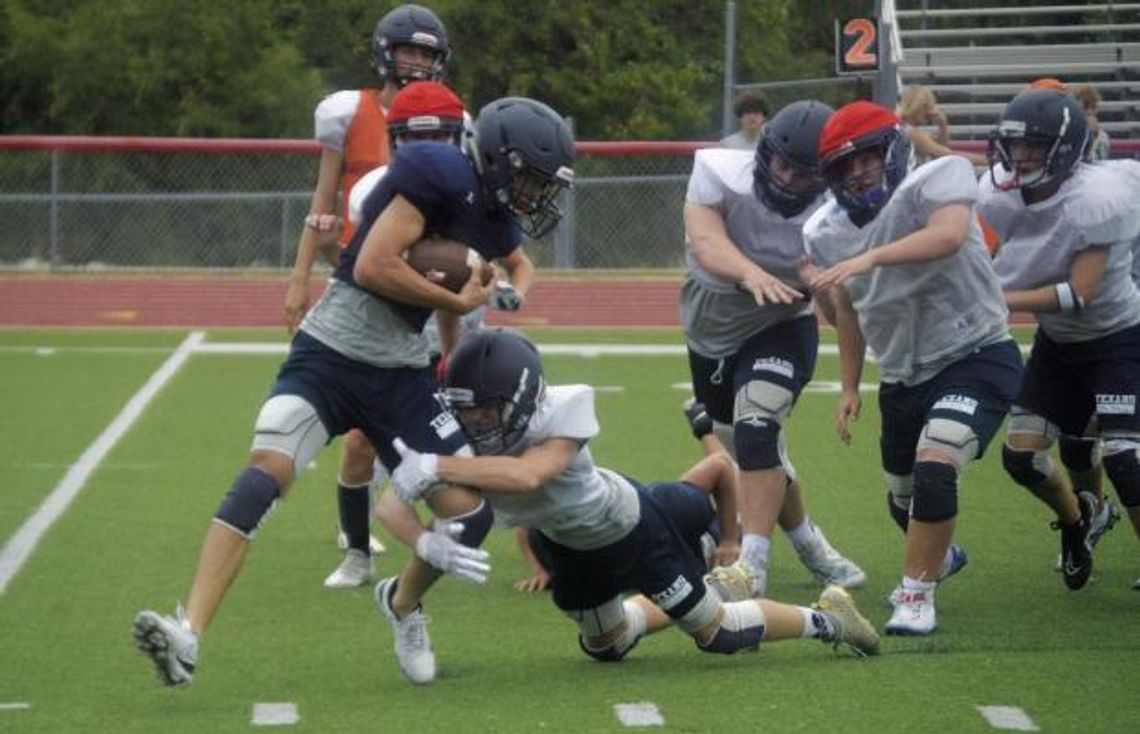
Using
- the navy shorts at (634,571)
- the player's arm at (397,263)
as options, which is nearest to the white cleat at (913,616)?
the navy shorts at (634,571)

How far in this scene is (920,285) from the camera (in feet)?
23.6

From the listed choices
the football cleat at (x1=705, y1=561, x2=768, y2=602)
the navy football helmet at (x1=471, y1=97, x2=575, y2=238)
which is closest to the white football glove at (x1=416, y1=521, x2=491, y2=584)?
the navy football helmet at (x1=471, y1=97, x2=575, y2=238)

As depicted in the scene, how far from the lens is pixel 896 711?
19.4ft

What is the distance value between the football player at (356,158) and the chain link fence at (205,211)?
10.4 meters

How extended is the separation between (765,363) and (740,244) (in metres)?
0.41

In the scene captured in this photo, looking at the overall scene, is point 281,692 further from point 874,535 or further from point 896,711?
point 874,535

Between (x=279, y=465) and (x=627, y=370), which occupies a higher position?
(x=279, y=465)

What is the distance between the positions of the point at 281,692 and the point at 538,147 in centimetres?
162

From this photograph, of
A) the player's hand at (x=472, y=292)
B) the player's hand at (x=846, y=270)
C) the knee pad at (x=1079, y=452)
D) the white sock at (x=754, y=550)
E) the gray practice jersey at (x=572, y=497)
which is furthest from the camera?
the knee pad at (x=1079, y=452)

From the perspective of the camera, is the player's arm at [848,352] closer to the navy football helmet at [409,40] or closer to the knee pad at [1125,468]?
the knee pad at [1125,468]

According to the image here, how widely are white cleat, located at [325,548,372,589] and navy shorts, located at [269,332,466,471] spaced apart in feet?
5.01

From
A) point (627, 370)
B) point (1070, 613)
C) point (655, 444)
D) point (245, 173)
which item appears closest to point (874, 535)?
point (1070, 613)

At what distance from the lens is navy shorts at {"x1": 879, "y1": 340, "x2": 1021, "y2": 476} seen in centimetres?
709

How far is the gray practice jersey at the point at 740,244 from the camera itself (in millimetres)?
7688
